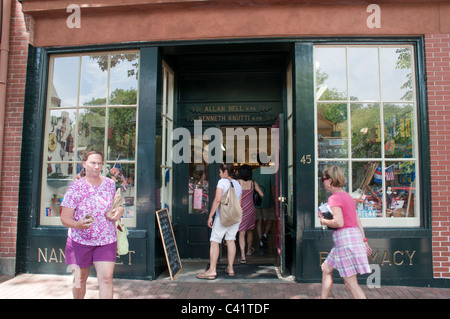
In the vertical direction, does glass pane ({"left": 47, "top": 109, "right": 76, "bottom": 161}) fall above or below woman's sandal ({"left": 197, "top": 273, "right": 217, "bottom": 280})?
above

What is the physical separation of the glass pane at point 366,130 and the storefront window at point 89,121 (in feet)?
11.3

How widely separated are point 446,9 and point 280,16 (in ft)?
8.16

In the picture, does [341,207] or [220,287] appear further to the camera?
[220,287]

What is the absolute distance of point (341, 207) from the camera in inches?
126

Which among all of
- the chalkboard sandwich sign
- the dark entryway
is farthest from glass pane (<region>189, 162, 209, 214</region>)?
the chalkboard sandwich sign

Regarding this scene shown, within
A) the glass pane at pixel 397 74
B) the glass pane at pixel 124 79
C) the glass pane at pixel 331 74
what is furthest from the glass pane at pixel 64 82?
the glass pane at pixel 397 74

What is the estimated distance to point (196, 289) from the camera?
14.4 ft

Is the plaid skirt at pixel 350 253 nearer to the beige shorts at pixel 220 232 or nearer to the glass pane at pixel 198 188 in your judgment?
the beige shorts at pixel 220 232

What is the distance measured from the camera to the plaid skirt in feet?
10.2

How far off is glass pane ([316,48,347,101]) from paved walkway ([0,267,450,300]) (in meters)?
2.83

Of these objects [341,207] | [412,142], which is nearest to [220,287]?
[341,207]

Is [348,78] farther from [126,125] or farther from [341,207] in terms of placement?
[126,125]

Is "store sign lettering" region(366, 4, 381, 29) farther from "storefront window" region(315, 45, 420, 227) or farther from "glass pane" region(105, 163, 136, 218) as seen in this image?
"glass pane" region(105, 163, 136, 218)

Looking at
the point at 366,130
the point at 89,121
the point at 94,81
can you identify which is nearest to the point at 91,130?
the point at 89,121
